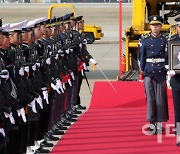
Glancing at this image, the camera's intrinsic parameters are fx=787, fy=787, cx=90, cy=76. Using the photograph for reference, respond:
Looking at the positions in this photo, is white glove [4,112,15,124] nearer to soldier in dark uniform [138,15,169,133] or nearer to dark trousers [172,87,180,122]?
dark trousers [172,87,180,122]


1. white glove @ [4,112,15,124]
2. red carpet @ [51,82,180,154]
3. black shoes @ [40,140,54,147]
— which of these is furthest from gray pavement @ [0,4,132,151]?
white glove @ [4,112,15,124]

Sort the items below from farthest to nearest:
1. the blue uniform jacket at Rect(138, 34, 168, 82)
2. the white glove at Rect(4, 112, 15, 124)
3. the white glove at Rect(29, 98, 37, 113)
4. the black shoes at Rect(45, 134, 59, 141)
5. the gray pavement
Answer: the gray pavement < the blue uniform jacket at Rect(138, 34, 168, 82) < the black shoes at Rect(45, 134, 59, 141) < the white glove at Rect(29, 98, 37, 113) < the white glove at Rect(4, 112, 15, 124)

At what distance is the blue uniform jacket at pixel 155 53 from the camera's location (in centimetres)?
1130

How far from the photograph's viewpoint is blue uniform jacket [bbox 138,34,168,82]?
1130cm

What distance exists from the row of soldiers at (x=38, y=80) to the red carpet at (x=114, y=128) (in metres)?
0.31

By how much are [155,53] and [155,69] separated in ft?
0.76

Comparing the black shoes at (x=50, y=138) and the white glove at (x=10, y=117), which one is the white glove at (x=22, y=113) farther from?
the black shoes at (x=50, y=138)

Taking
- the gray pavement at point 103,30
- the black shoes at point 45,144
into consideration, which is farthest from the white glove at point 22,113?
the gray pavement at point 103,30

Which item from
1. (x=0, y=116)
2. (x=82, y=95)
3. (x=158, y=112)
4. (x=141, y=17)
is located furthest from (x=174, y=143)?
(x=141, y=17)

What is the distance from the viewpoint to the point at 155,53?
11.3 metres

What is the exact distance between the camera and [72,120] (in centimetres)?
1285

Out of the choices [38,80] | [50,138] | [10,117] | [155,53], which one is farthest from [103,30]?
[10,117]

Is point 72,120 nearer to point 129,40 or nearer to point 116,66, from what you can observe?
point 129,40

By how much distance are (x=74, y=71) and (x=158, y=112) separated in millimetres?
2173
